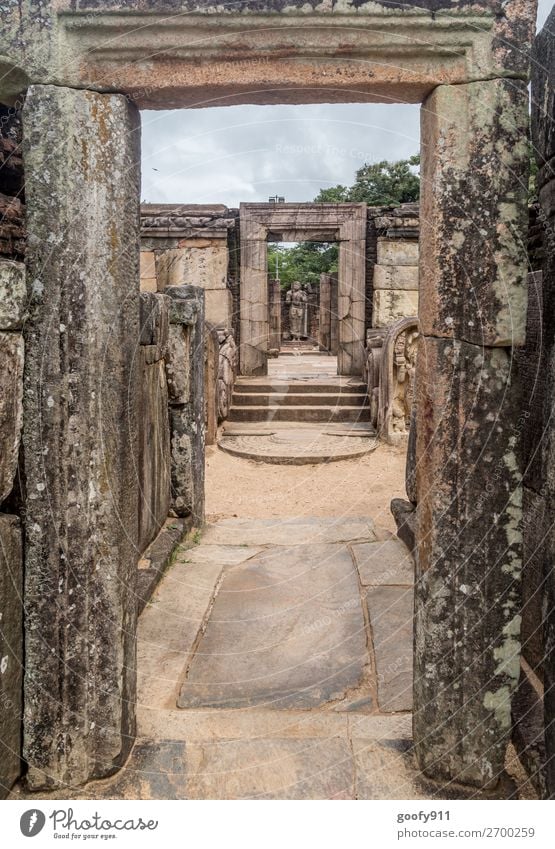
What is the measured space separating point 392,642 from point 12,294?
88.2 inches

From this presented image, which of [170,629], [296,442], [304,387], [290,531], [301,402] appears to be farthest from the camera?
[304,387]

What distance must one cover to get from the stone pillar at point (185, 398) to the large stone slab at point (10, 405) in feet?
8.09

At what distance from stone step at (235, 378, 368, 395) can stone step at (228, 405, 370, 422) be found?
0.55m

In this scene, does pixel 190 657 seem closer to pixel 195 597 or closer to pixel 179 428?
pixel 195 597

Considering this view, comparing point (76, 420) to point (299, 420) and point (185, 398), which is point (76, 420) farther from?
point (299, 420)

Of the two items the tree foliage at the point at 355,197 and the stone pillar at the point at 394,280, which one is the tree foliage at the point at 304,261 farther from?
the stone pillar at the point at 394,280

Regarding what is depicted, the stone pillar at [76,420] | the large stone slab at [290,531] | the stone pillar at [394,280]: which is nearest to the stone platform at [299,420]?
the stone pillar at [394,280]

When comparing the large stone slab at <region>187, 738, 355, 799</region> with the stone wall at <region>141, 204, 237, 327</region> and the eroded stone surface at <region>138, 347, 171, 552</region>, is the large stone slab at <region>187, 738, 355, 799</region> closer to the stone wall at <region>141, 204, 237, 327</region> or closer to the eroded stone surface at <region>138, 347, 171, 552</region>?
the eroded stone surface at <region>138, 347, 171, 552</region>

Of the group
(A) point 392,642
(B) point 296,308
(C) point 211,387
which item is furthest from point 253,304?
(B) point 296,308

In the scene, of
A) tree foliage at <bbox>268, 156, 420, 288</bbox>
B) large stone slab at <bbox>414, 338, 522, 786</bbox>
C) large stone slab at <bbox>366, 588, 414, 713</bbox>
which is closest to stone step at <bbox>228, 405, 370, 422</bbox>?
tree foliage at <bbox>268, 156, 420, 288</bbox>

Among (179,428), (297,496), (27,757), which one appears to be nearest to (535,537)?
(27,757)

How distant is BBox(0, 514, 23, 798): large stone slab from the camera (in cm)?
199

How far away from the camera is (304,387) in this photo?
10977mm

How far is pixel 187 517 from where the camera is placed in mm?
4777
